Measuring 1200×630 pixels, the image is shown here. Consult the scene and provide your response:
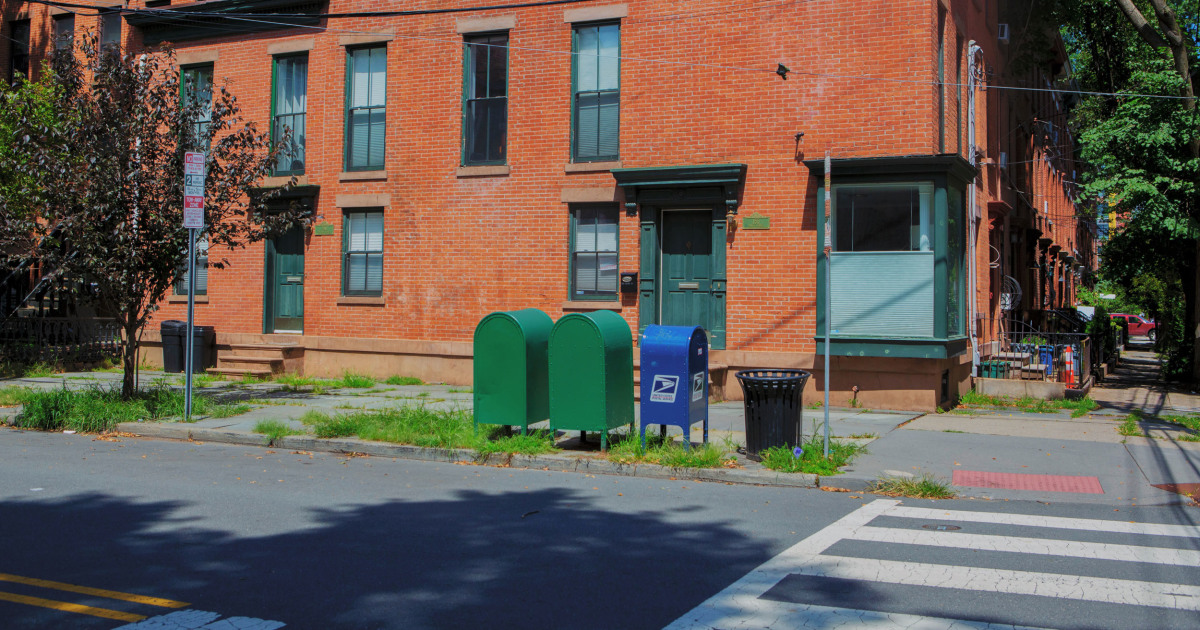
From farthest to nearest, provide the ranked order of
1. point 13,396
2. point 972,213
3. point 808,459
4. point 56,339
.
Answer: point 56,339, point 972,213, point 13,396, point 808,459

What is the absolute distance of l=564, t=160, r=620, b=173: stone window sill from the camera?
50.7 ft

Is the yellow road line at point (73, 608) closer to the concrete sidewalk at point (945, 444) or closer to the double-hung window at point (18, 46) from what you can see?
A: the concrete sidewalk at point (945, 444)

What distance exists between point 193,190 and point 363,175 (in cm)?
560


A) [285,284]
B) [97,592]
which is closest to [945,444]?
[97,592]

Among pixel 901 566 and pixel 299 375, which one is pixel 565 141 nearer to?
pixel 299 375

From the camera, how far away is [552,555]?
19.6 feet

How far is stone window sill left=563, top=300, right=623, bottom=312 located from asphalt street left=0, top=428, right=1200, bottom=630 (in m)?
6.62

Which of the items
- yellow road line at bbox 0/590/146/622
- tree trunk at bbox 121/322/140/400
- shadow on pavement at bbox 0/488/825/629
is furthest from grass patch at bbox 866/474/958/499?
tree trunk at bbox 121/322/140/400

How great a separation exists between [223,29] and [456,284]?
24.2 feet

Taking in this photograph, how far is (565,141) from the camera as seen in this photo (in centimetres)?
1575

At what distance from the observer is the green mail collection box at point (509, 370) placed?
32.8ft

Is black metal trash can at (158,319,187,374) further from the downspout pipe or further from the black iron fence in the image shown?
the downspout pipe

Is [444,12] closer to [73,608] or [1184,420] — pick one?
[73,608]

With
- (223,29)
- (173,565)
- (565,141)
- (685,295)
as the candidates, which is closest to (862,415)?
(685,295)
